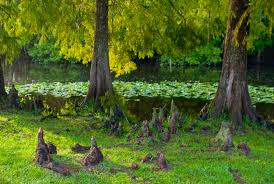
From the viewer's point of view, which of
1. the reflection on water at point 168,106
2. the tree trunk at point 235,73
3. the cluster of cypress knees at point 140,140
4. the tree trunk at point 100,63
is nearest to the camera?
the cluster of cypress knees at point 140,140

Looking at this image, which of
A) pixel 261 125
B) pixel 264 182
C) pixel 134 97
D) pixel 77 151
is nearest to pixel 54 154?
pixel 77 151

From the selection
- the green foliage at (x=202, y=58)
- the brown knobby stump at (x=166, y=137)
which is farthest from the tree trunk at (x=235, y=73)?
the green foliage at (x=202, y=58)

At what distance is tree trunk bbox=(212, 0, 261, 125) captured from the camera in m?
13.3

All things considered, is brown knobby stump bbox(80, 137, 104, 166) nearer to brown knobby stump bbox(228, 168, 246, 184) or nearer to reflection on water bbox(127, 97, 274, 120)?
brown knobby stump bbox(228, 168, 246, 184)

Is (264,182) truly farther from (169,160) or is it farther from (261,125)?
(261,125)

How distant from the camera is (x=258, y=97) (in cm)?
2245

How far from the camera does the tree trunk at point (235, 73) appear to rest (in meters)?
13.3

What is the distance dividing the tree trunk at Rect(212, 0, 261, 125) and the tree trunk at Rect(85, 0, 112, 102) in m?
4.90

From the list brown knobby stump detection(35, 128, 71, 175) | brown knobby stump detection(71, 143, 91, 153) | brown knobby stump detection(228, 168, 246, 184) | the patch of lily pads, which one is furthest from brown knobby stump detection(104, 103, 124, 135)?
the patch of lily pads

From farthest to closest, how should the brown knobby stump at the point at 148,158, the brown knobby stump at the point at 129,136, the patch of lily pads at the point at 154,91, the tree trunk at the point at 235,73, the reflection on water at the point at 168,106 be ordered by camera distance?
the patch of lily pads at the point at 154,91 → the reflection on water at the point at 168,106 → the tree trunk at the point at 235,73 → the brown knobby stump at the point at 129,136 → the brown knobby stump at the point at 148,158

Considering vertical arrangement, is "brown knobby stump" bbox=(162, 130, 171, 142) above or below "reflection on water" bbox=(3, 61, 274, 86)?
below

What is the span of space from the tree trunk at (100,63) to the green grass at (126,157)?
3.16 metres

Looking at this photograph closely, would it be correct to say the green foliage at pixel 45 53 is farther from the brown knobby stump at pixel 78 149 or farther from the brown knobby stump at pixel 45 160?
the brown knobby stump at pixel 45 160

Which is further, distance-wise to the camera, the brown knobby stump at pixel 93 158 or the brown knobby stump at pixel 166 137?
the brown knobby stump at pixel 166 137
